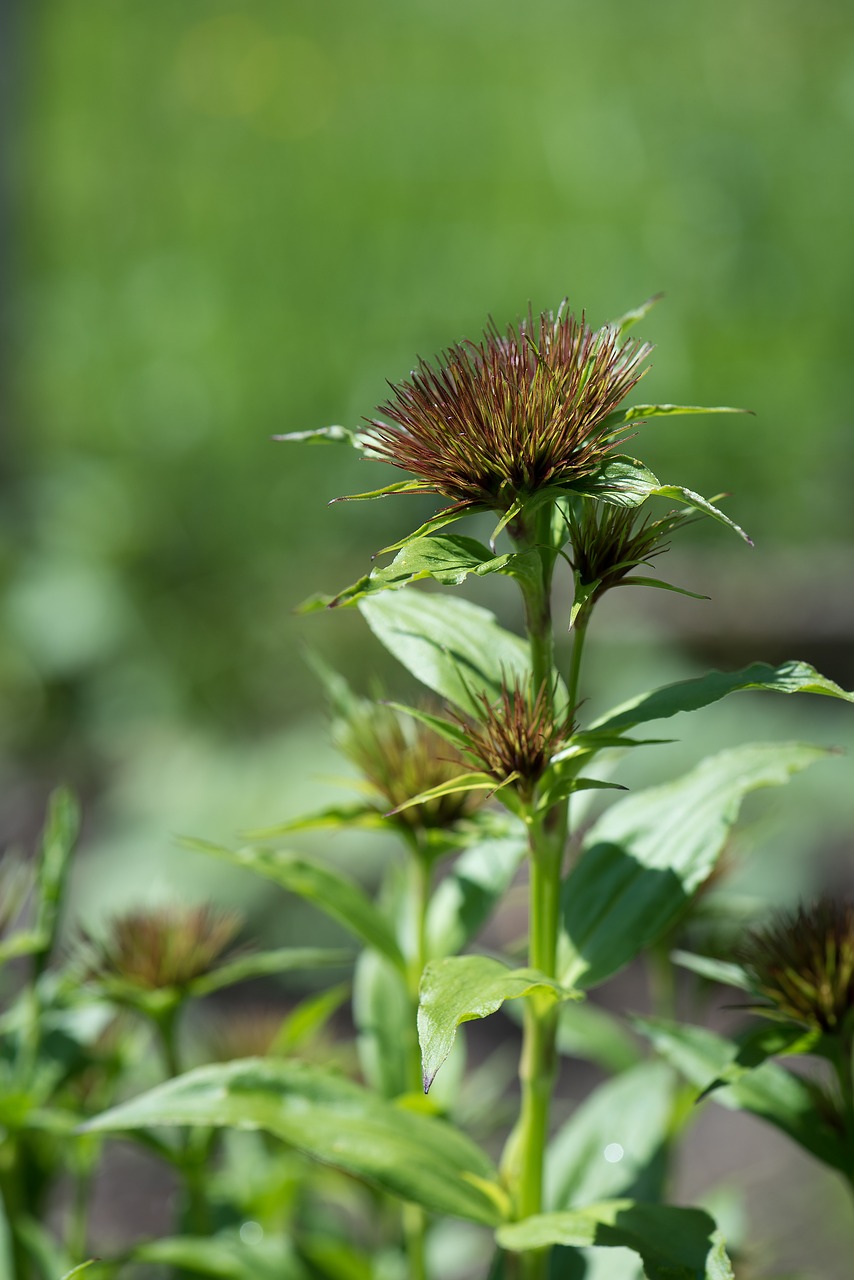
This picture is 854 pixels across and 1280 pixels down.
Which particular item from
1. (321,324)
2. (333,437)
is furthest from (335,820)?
(321,324)

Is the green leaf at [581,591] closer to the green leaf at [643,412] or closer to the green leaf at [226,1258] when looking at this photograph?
the green leaf at [643,412]

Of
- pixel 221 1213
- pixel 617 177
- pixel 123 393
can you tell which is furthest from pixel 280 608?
pixel 221 1213

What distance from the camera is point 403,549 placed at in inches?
A: 30.9

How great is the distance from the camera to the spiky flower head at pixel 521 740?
848mm

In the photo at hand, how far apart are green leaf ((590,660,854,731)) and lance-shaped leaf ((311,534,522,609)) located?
12cm

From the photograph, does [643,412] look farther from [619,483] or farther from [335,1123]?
[335,1123]

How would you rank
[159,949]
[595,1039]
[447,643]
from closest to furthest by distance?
[447,643] → [159,949] → [595,1039]

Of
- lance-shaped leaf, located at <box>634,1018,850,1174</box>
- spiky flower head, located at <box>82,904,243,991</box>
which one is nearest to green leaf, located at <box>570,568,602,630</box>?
lance-shaped leaf, located at <box>634,1018,850,1174</box>

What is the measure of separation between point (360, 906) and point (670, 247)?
14.6ft

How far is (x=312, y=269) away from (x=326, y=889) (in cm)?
456

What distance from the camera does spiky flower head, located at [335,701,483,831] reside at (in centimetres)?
105

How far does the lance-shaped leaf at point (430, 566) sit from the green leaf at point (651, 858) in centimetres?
28

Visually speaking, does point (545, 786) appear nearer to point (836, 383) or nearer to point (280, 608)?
point (280, 608)

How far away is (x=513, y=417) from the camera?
2.62 feet
